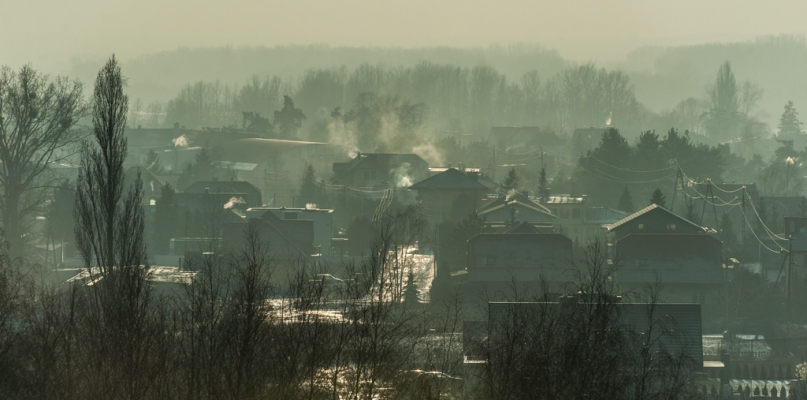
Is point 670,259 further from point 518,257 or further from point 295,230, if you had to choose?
point 295,230

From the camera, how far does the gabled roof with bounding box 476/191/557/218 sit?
34.4m

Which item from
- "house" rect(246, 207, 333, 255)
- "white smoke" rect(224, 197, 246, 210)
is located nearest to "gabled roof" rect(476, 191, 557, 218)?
"house" rect(246, 207, 333, 255)

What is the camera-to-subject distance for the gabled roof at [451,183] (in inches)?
1489

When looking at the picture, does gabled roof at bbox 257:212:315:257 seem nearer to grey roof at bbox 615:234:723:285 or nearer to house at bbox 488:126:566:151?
grey roof at bbox 615:234:723:285

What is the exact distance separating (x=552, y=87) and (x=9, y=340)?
81.7 meters

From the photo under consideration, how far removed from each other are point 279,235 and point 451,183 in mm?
10486

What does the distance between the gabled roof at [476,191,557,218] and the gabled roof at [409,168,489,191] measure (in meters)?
1.06

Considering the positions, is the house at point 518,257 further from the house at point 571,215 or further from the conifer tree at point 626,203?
the conifer tree at point 626,203

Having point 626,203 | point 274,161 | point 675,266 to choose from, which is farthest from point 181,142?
point 675,266

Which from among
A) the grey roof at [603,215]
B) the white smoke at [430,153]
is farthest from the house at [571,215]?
the white smoke at [430,153]

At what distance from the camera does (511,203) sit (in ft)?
112

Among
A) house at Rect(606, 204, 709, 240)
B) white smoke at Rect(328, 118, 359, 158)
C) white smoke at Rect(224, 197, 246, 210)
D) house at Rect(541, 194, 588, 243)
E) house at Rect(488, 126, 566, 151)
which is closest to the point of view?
house at Rect(606, 204, 709, 240)

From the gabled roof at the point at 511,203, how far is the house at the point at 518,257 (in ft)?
22.1

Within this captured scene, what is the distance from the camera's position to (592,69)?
88500mm
